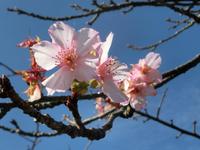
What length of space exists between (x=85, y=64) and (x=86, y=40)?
9 cm

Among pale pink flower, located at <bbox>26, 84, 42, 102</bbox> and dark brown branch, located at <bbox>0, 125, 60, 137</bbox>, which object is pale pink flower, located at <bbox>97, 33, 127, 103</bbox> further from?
dark brown branch, located at <bbox>0, 125, 60, 137</bbox>

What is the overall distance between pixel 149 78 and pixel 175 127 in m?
1.91

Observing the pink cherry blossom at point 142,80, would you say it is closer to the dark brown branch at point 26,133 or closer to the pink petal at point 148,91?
the pink petal at point 148,91

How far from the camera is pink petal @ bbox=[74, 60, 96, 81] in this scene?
5.65ft

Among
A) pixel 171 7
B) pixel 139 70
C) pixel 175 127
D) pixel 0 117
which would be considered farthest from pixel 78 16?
pixel 139 70

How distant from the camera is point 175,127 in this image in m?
3.73

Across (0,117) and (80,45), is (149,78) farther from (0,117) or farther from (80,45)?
(0,117)

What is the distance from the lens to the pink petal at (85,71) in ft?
5.65

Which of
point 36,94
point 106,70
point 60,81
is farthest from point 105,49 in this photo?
point 36,94

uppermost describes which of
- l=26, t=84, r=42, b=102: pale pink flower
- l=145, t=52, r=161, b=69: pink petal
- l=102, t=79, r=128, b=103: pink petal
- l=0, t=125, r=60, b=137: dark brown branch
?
l=145, t=52, r=161, b=69: pink petal

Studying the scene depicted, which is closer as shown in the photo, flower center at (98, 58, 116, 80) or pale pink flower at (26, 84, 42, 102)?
flower center at (98, 58, 116, 80)

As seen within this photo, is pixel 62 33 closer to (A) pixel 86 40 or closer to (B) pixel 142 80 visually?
(A) pixel 86 40

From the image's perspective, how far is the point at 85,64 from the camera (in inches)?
69.2

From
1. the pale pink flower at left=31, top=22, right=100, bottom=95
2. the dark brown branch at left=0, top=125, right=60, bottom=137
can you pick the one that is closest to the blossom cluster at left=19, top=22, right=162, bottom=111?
the pale pink flower at left=31, top=22, right=100, bottom=95
